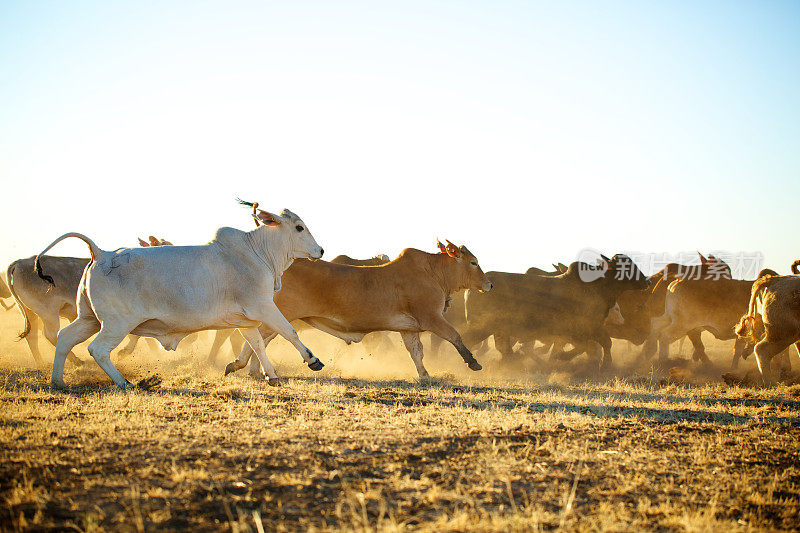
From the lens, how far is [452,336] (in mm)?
11055

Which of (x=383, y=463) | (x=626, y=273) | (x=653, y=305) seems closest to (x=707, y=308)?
(x=626, y=273)

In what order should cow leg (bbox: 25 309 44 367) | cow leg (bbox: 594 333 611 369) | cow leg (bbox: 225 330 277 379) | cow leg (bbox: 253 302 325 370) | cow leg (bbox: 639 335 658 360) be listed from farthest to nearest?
cow leg (bbox: 639 335 658 360) → cow leg (bbox: 594 333 611 369) → cow leg (bbox: 25 309 44 367) → cow leg (bbox: 225 330 277 379) → cow leg (bbox: 253 302 325 370)

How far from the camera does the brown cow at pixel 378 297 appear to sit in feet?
35.0

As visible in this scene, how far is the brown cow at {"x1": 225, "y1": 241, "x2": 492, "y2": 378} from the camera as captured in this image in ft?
35.0

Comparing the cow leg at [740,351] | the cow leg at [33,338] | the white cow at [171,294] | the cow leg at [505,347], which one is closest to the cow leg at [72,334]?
the white cow at [171,294]

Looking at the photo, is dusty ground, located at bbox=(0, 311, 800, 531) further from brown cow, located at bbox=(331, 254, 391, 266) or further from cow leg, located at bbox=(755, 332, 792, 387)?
brown cow, located at bbox=(331, 254, 391, 266)

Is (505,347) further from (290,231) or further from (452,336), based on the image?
(290,231)

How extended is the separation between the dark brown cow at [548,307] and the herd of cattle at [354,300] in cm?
2

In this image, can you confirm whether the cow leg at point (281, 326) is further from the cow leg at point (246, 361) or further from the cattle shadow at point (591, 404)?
the cow leg at point (246, 361)

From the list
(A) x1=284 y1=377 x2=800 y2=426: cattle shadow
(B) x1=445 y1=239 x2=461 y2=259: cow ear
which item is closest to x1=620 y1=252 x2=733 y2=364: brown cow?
(B) x1=445 y1=239 x2=461 y2=259: cow ear

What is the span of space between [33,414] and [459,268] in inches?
304

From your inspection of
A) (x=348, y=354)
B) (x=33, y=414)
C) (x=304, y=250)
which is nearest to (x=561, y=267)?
(x=348, y=354)

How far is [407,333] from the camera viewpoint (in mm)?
12031

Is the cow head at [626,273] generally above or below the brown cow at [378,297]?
above
